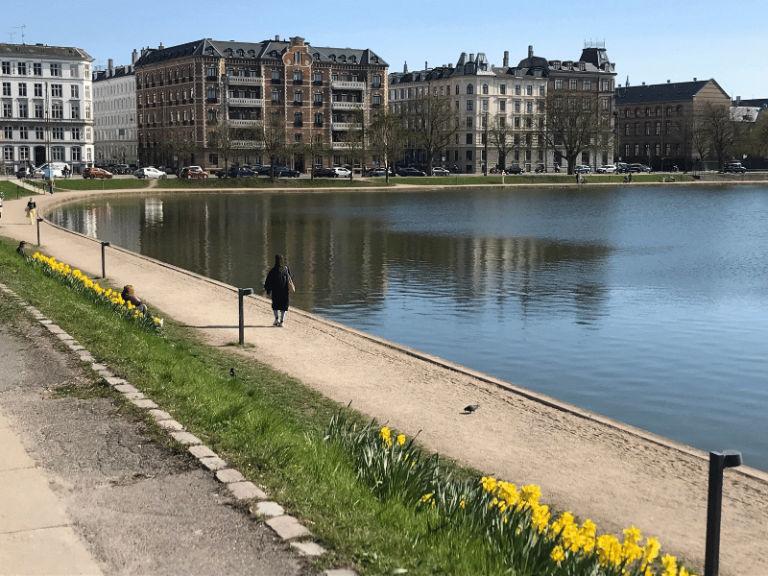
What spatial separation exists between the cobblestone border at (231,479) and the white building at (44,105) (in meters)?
134

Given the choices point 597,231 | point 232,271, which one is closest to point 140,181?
point 597,231

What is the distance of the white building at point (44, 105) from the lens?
466ft

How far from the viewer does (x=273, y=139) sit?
410 ft

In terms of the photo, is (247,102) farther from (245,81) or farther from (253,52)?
(253,52)

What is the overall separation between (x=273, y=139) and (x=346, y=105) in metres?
24.0

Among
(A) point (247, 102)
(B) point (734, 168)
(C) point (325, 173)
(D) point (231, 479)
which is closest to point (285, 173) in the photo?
(C) point (325, 173)

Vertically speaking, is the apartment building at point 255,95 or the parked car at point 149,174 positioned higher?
the apartment building at point 255,95

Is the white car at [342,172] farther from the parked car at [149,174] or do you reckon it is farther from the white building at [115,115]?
the white building at [115,115]

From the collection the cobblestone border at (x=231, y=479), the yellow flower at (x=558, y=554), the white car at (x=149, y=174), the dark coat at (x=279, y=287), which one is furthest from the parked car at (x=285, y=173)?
the yellow flower at (x=558, y=554)

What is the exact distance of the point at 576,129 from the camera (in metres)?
149

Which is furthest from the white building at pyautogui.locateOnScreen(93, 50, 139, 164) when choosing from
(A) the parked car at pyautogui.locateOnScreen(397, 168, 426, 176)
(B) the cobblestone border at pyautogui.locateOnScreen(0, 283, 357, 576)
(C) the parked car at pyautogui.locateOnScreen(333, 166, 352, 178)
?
(B) the cobblestone border at pyautogui.locateOnScreen(0, 283, 357, 576)

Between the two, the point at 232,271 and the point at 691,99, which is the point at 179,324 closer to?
the point at 232,271

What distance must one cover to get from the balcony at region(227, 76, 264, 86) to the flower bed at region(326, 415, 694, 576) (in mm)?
130968

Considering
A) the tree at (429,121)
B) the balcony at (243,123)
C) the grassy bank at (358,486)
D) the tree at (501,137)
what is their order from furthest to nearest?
the tree at (501,137) → the tree at (429,121) → the balcony at (243,123) → the grassy bank at (358,486)
